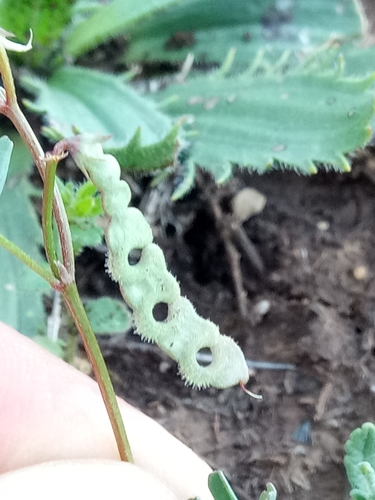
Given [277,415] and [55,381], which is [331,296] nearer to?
[277,415]

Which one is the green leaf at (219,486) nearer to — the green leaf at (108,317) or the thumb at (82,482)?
the thumb at (82,482)

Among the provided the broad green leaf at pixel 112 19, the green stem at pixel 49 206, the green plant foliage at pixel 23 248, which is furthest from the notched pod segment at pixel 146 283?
the broad green leaf at pixel 112 19

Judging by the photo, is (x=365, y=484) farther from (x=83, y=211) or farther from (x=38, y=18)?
(x=38, y=18)

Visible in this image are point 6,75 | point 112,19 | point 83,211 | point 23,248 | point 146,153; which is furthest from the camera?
point 112,19

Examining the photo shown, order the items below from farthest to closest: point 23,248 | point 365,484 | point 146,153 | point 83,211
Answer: point 23,248 → point 146,153 → point 83,211 → point 365,484

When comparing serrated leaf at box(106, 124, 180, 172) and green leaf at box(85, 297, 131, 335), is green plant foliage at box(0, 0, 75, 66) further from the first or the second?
green leaf at box(85, 297, 131, 335)

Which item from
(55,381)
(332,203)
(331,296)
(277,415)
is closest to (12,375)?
(55,381)

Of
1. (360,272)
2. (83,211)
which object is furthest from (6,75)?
(360,272)
